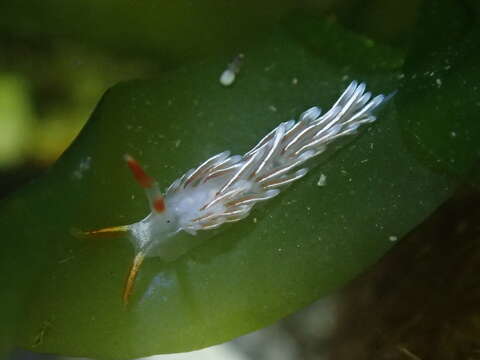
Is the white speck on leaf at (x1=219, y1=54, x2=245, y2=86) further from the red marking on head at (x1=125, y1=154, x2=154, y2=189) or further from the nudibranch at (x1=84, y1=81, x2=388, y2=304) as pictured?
the red marking on head at (x1=125, y1=154, x2=154, y2=189)

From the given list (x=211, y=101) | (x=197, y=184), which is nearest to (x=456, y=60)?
(x=211, y=101)

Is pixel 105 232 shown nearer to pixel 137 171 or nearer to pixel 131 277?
pixel 131 277

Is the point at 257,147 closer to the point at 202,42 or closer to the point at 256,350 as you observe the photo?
the point at 202,42

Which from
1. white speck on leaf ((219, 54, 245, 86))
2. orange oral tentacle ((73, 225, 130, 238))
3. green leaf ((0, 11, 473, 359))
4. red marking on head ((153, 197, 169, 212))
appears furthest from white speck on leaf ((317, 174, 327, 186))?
orange oral tentacle ((73, 225, 130, 238))

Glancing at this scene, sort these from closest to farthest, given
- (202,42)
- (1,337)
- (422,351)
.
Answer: (1,337) → (202,42) → (422,351)

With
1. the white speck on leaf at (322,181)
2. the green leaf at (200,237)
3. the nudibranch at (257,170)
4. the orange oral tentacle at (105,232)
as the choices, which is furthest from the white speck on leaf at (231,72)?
the orange oral tentacle at (105,232)

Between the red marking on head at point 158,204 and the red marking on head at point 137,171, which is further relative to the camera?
the red marking on head at point 158,204

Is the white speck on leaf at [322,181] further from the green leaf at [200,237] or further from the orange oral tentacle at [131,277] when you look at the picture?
the orange oral tentacle at [131,277]
